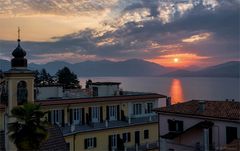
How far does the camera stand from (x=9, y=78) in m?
27.9

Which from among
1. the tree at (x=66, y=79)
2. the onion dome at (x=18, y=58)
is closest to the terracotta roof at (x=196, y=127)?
the onion dome at (x=18, y=58)

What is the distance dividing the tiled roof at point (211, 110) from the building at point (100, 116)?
918cm

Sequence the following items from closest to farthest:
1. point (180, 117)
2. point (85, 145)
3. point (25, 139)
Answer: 1. point (25, 139)
2. point (180, 117)
3. point (85, 145)

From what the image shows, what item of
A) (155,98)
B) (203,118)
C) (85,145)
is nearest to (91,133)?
(85,145)

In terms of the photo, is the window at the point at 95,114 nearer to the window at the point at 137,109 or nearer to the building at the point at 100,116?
the building at the point at 100,116

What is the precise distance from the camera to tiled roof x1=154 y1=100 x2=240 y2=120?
25.9 m

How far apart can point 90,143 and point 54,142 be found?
10219 mm

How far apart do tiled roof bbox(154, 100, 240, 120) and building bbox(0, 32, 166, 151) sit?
9.18 m

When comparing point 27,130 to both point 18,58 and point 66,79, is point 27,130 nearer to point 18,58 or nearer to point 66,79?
point 18,58

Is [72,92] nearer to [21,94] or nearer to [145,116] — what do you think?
[145,116]

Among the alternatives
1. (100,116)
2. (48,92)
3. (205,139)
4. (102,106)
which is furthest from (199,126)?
(48,92)

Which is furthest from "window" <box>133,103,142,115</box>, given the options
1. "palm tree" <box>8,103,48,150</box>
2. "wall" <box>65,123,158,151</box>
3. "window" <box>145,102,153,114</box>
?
"palm tree" <box>8,103,48,150</box>

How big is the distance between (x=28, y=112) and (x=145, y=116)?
26170 millimetres

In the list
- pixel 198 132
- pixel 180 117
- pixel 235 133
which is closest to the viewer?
pixel 235 133
